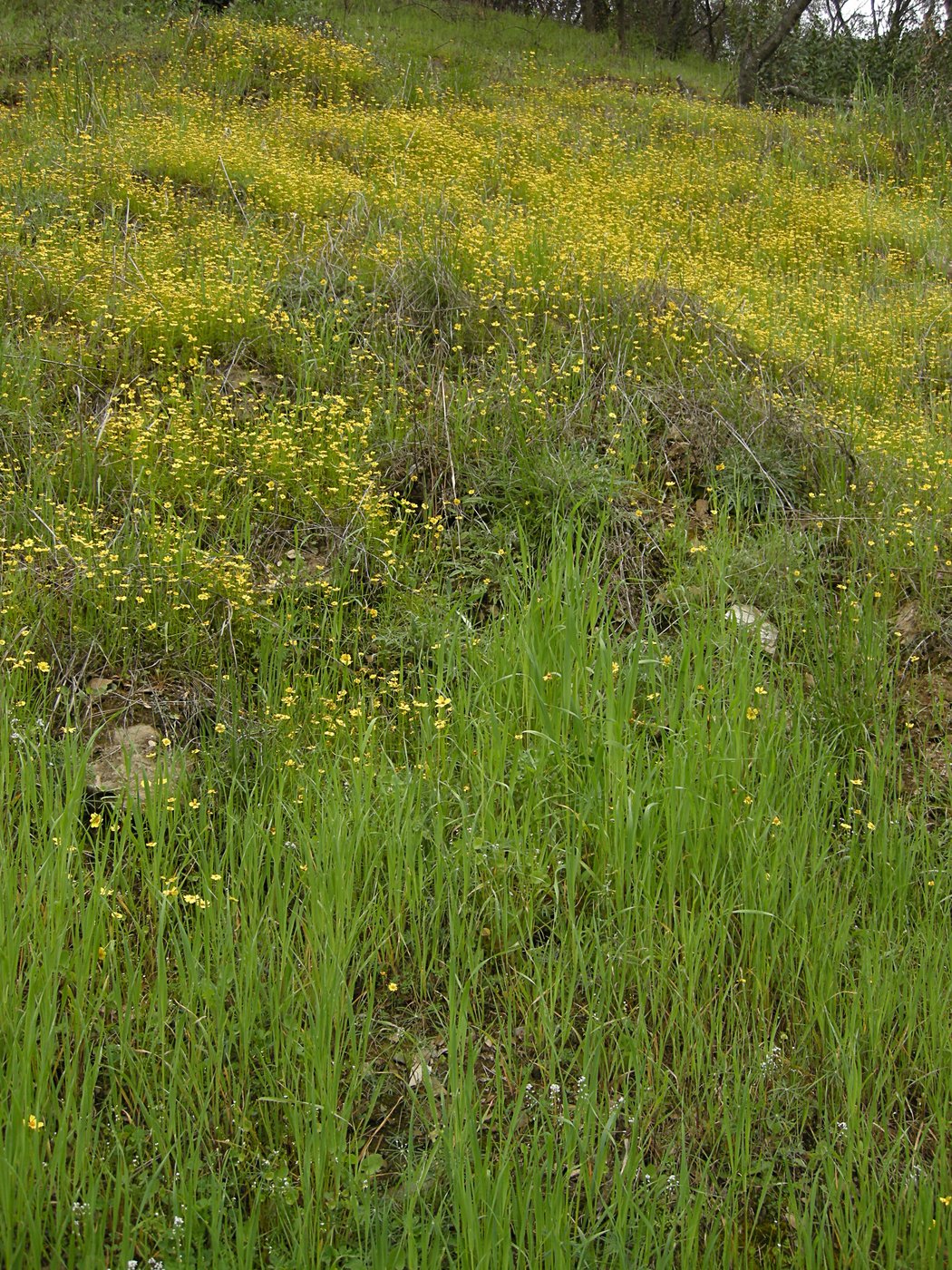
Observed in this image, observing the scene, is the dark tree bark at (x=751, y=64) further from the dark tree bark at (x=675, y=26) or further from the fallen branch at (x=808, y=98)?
the dark tree bark at (x=675, y=26)

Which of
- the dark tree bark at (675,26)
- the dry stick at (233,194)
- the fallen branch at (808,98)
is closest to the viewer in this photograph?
the dry stick at (233,194)

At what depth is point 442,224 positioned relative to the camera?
20.9ft

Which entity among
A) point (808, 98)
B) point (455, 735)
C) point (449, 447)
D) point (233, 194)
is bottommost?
point (455, 735)

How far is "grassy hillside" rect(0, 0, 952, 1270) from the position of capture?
222cm

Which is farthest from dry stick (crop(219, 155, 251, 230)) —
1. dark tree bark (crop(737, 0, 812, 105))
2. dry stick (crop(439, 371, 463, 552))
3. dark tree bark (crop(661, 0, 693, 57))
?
dark tree bark (crop(661, 0, 693, 57))

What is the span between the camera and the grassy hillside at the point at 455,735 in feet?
7.27

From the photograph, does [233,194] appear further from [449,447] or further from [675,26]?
[675,26]

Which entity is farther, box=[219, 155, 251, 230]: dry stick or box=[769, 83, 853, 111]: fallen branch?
box=[769, 83, 853, 111]: fallen branch

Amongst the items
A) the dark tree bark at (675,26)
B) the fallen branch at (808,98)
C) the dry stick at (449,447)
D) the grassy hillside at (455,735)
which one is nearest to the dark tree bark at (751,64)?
the fallen branch at (808,98)

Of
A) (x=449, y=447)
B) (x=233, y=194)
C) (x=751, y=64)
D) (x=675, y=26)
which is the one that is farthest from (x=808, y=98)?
(x=449, y=447)

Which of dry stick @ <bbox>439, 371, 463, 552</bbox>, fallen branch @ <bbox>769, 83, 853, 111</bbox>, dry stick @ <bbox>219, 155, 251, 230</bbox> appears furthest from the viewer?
fallen branch @ <bbox>769, 83, 853, 111</bbox>

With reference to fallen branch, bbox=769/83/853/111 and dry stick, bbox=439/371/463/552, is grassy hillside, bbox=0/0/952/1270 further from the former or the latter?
fallen branch, bbox=769/83/853/111

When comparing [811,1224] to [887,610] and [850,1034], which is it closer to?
[850,1034]

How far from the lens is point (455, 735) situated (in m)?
3.39
